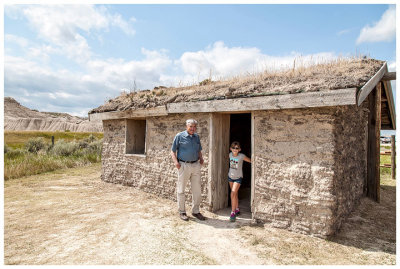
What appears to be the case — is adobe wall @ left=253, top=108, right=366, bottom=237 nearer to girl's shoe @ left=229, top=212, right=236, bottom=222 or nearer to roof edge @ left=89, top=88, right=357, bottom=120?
roof edge @ left=89, top=88, right=357, bottom=120

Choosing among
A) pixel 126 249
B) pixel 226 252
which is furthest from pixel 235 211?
pixel 126 249

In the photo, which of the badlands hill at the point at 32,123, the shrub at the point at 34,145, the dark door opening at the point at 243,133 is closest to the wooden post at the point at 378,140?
the dark door opening at the point at 243,133

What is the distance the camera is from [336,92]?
391 centimetres

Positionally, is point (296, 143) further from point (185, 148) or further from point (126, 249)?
point (126, 249)

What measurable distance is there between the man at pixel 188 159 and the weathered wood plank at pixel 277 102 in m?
0.75

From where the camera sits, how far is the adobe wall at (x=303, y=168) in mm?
4102

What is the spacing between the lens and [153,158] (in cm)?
668

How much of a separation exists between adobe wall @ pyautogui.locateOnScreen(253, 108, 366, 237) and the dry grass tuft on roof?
436 millimetres

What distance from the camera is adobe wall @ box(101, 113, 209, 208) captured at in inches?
231

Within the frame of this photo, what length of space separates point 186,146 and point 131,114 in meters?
3.03

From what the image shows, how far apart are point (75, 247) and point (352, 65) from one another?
6.21 m

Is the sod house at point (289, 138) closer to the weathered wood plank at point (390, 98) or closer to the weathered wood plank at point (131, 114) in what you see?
the weathered wood plank at point (131, 114)

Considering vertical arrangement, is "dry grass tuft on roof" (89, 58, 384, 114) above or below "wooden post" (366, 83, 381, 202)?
above

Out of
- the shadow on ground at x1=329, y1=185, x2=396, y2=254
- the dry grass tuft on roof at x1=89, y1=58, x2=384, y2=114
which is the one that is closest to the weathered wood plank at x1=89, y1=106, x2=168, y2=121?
the dry grass tuft on roof at x1=89, y1=58, x2=384, y2=114
